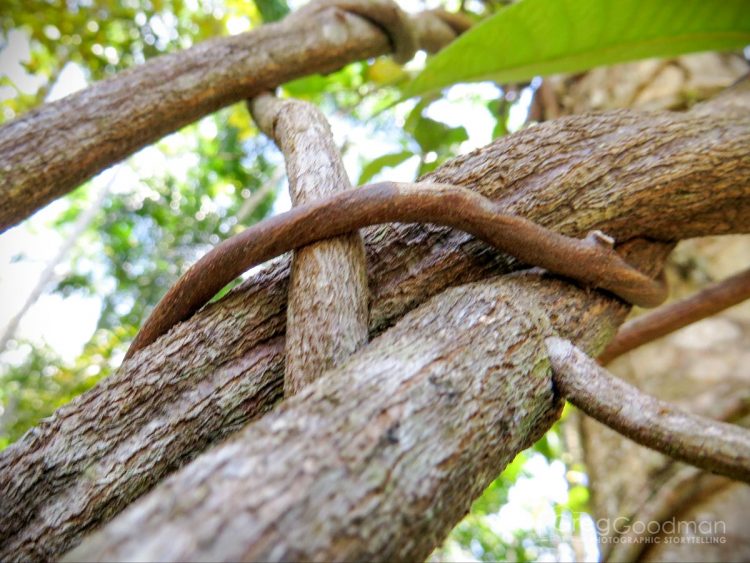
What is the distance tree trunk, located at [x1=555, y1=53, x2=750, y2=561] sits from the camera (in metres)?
0.93

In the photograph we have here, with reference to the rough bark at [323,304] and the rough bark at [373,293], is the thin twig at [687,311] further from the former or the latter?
the rough bark at [323,304]

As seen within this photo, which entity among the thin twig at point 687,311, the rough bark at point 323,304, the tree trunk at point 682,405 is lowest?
the tree trunk at point 682,405

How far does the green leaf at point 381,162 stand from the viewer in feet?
4.56

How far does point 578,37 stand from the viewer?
103cm

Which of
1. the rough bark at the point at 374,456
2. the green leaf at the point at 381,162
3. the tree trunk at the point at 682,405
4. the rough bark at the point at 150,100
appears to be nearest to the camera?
the rough bark at the point at 374,456

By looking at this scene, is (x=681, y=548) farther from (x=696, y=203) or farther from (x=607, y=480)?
(x=696, y=203)

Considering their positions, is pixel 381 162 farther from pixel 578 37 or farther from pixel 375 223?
pixel 375 223

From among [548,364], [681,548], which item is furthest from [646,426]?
[681,548]

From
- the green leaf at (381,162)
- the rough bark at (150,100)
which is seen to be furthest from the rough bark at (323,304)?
the green leaf at (381,162)

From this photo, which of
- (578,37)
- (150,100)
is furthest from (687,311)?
(150,100)

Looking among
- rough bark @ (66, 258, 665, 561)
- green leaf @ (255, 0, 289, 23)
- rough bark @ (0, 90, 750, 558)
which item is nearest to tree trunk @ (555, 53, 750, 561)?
rough bark @ (0, 90, 750, 558)

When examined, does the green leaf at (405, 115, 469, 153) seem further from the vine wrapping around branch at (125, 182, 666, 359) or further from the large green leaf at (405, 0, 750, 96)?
the vine wrapping around branch at (125, 182, 666, 359)

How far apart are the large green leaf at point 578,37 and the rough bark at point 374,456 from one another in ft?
2.05

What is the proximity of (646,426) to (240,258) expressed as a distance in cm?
41
